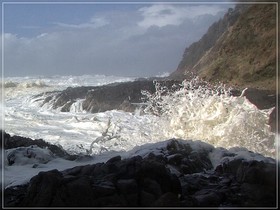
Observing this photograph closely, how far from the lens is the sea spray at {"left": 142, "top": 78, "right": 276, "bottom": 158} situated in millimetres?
9922

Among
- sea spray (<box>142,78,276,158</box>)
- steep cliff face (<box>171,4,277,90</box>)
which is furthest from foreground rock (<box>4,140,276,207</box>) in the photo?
steep cliff face (<box>171,4,277,90</box>)

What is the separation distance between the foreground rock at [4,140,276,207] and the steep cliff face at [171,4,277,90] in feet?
35.6

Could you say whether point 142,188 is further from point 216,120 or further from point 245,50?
point 245,50

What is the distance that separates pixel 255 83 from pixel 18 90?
547 inches

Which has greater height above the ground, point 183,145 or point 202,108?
point 202,108

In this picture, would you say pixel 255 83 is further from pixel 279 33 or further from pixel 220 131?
pixel 220 131

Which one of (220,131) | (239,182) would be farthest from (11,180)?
(220,131)

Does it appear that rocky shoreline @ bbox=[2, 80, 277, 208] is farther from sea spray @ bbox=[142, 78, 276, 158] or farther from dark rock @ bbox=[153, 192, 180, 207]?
sea spray @ bbox=[142, 78, 276, 158]

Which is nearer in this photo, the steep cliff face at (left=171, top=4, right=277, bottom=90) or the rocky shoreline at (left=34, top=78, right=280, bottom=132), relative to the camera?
the rocky shoreline at (left=34, top=78, right=280, bottom=132)

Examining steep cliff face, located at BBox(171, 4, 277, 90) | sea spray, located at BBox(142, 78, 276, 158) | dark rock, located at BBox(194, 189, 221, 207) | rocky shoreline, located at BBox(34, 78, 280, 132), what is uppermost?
steep cliff face, located at BBox(171, 4, 277, 90)

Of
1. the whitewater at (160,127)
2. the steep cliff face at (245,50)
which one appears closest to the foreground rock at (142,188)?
the whitewater at (160,127)

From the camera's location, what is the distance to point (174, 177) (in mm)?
5773

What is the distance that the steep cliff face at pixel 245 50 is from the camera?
18000 millimetres

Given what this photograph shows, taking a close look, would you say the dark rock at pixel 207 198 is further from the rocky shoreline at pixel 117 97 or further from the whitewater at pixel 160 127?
the rocky shoreline at pixel 117 97
